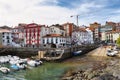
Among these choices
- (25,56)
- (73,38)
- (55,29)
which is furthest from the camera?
(73,38)

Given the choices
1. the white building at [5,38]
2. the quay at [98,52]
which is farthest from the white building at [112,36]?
the white building at [5,38]

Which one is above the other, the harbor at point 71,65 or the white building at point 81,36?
the white building at point 81,36

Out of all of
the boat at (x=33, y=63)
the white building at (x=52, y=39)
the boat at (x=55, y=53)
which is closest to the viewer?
the boat at (x=33, y=63)

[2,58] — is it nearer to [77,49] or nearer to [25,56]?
[25,56]

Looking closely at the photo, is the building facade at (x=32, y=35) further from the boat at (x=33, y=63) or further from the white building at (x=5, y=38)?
the boat at (x=33, y=63)

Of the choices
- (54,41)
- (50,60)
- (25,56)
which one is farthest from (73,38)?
(50,60)

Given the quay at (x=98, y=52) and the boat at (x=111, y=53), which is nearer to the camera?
the boat at (x=111, y=53)

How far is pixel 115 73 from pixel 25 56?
42305 millimetres

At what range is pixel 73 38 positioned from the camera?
124438mm

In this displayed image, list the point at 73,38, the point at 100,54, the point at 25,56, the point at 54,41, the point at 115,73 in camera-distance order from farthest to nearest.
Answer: the point at 73,38
the point at 54,41
the point at 100,54
the point at 25,56
the point at 115,73

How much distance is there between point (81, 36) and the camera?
430ft

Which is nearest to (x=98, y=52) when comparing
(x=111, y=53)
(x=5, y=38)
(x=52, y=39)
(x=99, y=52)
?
(x=99, y=52)

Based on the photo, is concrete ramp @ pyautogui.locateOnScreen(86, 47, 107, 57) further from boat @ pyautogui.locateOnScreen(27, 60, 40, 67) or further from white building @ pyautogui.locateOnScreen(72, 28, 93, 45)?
white building @ pyautogui.locateOnScreen(72, 28, 93, 45)

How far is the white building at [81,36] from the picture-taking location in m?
126
